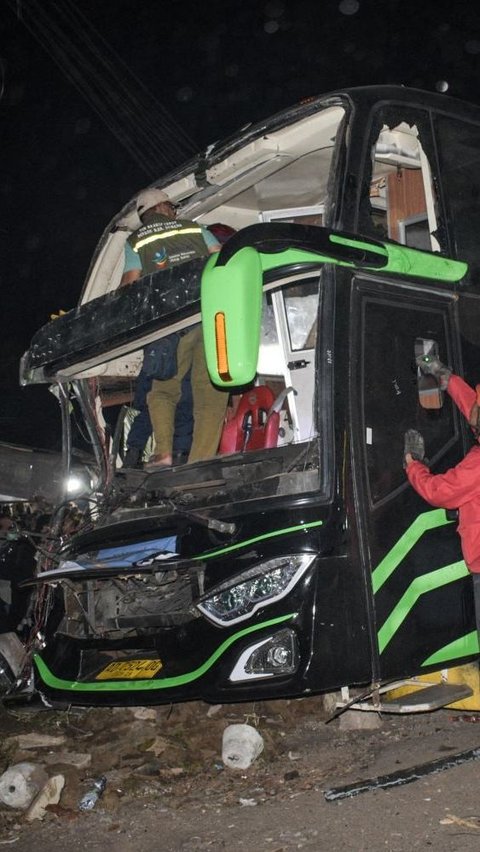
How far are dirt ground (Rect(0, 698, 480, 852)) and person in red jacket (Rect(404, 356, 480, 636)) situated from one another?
3.21 ft

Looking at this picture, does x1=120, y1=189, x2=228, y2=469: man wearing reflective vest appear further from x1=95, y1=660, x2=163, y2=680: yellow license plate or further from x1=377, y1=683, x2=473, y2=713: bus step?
x1=377, y1=683, x2=473, y2=713: bus step

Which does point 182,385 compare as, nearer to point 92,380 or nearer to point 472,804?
point 92,380

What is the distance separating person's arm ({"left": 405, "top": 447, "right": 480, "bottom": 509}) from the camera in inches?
161

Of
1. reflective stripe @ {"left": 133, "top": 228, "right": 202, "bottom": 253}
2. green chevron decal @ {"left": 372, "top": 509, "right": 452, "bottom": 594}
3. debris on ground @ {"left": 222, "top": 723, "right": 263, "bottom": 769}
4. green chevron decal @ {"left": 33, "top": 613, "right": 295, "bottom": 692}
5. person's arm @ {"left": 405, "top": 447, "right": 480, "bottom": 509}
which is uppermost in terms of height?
reflective stripe @ {"left": 133, "top": 228, "right": 202, "bottom": 253}

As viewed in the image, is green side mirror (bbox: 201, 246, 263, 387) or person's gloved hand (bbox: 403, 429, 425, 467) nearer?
green side mirror (bbox: 201, 246, 263, 387)

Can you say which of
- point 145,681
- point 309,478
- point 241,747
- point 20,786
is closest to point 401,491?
point 309,478

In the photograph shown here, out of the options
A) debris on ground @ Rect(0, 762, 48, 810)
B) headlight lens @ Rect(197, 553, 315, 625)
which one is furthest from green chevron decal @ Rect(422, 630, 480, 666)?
debris on ground @ Rect(0, 762, 48, 810)

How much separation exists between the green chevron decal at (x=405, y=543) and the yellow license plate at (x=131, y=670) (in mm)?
1204

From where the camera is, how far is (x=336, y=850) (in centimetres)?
370

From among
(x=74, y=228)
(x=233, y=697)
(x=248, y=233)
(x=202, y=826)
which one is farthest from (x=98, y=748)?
(x=74, y=228)

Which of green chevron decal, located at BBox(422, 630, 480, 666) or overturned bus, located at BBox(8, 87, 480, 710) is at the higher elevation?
overturned bus, located at BBox(8, 87, 480, 710)

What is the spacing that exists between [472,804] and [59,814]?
2.20 metres

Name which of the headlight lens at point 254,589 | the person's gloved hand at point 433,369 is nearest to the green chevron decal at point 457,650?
the headlight lens at point 254,589

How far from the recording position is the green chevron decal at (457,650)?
13.9 feet
